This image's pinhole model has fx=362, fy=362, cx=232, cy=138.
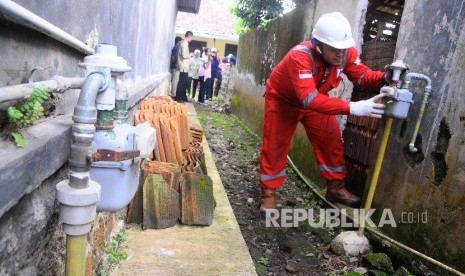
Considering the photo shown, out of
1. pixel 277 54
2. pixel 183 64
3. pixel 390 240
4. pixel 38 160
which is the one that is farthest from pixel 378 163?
pixel 183 64

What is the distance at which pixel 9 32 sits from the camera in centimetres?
102

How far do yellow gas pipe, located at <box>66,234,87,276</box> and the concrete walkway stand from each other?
0.88 meters

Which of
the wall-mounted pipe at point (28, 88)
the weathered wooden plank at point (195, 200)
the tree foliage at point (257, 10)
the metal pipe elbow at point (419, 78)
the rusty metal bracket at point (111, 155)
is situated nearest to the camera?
the wall-mounted pipe at point (28, 88)

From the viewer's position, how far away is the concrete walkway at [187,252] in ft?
6.72

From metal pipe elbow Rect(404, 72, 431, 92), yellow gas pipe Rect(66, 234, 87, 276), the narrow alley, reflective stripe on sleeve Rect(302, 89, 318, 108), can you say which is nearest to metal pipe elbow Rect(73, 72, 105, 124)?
the narrow alley

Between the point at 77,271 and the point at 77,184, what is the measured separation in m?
0.29

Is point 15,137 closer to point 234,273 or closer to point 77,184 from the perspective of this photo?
point 77,184

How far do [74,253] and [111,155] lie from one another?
0.32m

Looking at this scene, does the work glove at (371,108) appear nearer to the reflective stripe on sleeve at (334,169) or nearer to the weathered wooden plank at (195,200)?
the reflective stripe on sleeve at (334,169)

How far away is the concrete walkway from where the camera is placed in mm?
2049

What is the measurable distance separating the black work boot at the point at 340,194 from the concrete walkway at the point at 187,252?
1.65m

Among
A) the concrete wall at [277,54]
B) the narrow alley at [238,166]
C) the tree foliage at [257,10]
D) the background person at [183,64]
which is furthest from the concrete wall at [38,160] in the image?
the tree foliage at [257,10]

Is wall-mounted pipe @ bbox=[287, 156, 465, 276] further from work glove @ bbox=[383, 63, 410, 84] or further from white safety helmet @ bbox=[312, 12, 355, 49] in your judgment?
white safety helmet @ bbox=[312, 12, 355, 49]

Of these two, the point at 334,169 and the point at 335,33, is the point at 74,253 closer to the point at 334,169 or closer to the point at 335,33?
the point at 335,33
